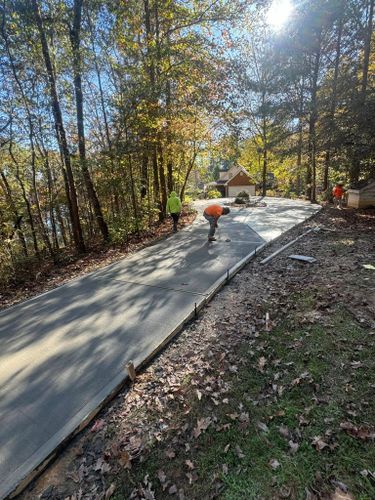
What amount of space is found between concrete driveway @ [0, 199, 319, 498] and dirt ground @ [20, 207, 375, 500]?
0.88ft

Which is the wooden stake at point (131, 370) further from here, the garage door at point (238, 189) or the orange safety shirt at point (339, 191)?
the garage door at point (238, 189)

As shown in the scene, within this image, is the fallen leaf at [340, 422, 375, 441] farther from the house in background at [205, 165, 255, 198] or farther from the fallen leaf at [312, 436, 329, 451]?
the house in background at [205, 165, 255, 198]

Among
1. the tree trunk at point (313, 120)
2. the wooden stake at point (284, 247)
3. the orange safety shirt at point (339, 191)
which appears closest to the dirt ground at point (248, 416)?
the wooden stake at point (284, 247)

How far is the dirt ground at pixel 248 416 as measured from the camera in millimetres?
2072

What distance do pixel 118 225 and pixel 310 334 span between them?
826cm

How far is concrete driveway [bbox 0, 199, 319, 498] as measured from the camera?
2.59 metres

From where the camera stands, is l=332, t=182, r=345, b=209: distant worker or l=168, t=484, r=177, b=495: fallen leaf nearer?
l=168, t=484, r=177, b=495: fallen leaf

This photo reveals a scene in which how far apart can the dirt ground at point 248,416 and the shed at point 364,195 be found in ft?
27.4

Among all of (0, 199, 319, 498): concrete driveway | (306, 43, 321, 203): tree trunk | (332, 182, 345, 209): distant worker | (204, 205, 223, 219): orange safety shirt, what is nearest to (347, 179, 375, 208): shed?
(332, 182, 345, 209): distant worker

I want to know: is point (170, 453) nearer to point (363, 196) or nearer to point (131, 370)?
point (131, 370)

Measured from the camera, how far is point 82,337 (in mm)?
4035

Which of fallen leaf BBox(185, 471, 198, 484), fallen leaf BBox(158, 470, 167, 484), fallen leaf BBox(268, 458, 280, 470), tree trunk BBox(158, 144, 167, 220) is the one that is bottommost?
fallen leaf BBox(185, 471, 198, 484)

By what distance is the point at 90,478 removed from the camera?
218cm

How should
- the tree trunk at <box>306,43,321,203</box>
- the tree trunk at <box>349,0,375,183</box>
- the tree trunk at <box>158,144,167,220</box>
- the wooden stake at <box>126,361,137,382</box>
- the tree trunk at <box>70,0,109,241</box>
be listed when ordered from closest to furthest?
the wooden stake at <box>126,361,137,382</box>
the tree trunk at <box>70,0,109,241</box>
the tree trunk at <box>349,0,375,183</box>
the tree trunk at <box>306,43,321,203</box>
the tree trunk at <box>158,144,167,220</box>
